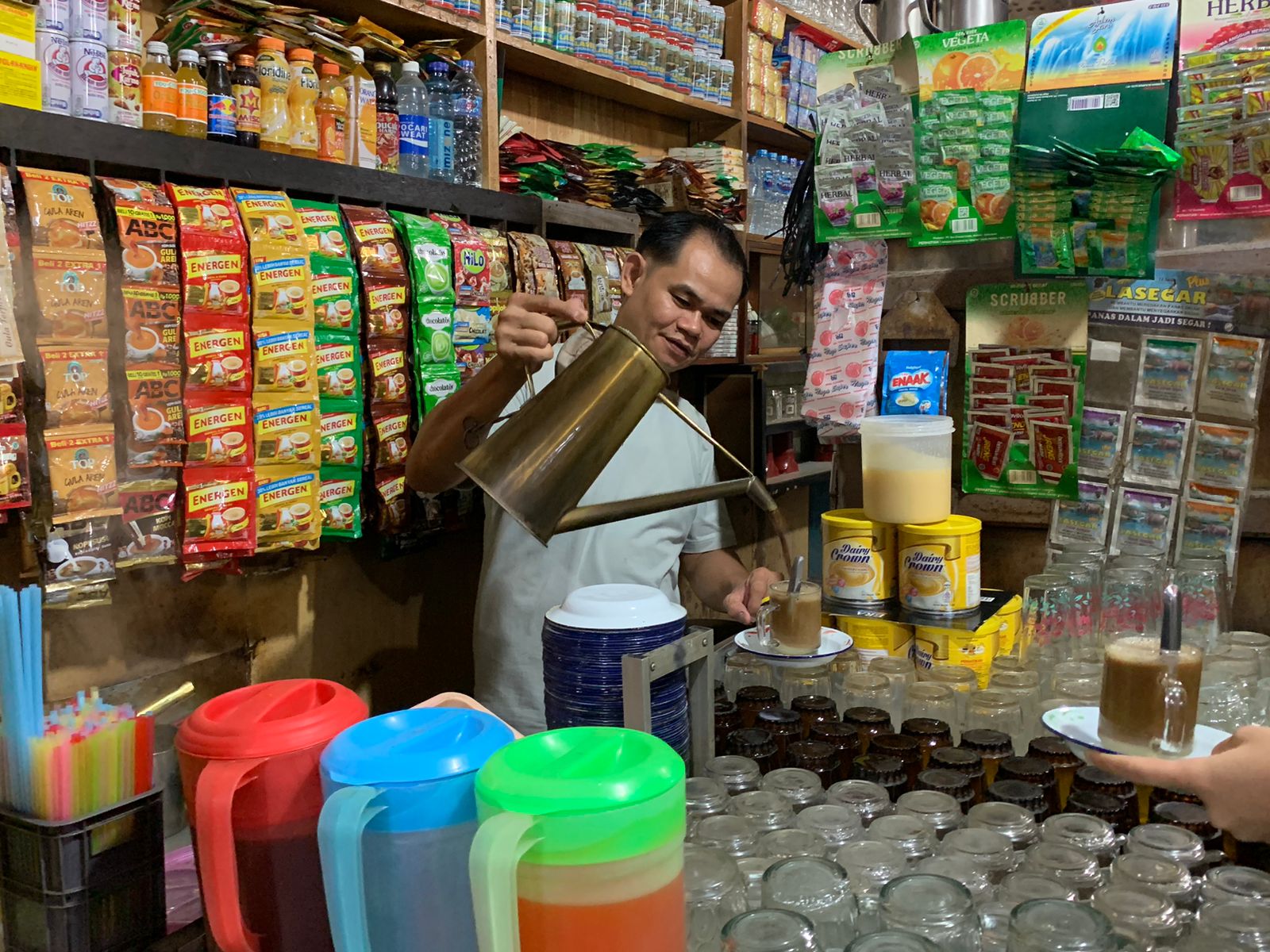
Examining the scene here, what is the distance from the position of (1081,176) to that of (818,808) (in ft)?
4.69

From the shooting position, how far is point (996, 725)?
1243 millimetres

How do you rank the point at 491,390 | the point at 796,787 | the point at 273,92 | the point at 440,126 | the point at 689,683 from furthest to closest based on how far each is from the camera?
the point at 440,126 → the point at 273,92 → the point at 491,390 → the point at 689,683 → the point at 796,787

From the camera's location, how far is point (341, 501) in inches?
83.4

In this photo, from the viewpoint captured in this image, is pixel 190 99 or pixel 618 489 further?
pixel 618 489

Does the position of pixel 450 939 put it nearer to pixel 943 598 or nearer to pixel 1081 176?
pixel 943 598

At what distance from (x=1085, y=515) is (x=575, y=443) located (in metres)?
1.37

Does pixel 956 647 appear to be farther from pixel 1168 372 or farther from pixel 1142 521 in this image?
pixel 1168 372

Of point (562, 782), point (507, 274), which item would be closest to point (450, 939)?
point (562, 782)

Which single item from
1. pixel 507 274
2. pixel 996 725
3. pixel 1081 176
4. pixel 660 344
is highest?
pixel 1081 176

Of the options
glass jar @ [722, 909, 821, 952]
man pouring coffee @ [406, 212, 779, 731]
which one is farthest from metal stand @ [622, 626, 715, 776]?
man pouring coffee @ [406, 212, 779, 731]

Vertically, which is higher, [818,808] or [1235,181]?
[1235,181]

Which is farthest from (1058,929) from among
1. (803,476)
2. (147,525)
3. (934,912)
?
(803,476)

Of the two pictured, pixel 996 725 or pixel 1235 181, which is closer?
pixel 996 725

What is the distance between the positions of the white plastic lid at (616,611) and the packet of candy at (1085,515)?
1186 mm
